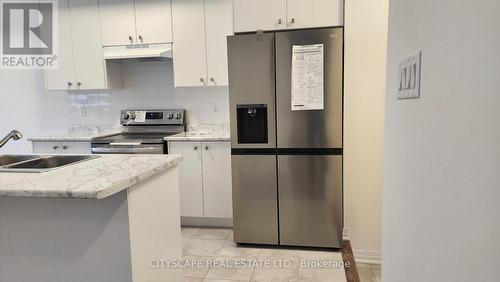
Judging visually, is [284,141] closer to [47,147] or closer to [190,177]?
[190,177]

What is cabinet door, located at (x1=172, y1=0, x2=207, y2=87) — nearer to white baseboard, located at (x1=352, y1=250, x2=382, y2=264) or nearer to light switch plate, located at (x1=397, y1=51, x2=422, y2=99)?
white baseboard, located at (x1=352, y1=250, x2=382, y2=264)

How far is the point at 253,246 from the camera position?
9.32 ft

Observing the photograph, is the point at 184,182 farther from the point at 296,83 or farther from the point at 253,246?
the point at 296,83

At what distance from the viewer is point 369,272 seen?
97.3 inches

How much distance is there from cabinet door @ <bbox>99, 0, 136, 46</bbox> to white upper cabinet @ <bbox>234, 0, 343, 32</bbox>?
128 cm

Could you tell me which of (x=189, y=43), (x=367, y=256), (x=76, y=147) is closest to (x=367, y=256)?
(x=367, y=256)

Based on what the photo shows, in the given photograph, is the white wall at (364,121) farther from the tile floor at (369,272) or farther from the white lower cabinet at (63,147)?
the white lower cabinet at (63,147)

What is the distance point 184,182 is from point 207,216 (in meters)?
0.39

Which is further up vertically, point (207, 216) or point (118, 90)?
point (118, 90)

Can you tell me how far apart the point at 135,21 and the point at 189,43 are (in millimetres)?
609

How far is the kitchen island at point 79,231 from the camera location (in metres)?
1.47

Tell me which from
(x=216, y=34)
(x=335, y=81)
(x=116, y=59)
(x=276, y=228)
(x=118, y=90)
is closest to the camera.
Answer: (x=335, y=81)

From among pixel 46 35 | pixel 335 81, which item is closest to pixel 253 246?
pixel 335 81

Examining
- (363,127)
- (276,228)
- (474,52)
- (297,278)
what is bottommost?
(297,278)
